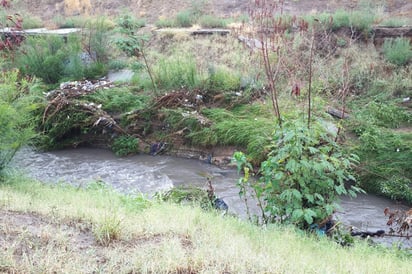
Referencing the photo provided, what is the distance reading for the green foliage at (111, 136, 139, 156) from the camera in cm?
1088

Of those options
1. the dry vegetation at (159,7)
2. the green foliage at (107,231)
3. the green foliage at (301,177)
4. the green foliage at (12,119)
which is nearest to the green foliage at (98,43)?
the dry vegetation at (159,7)

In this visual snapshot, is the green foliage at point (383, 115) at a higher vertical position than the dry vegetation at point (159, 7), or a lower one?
lower

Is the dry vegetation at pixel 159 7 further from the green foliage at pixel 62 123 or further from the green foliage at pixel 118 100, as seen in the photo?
the green foliage at pixel 62 123

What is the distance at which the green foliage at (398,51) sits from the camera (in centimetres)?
1258

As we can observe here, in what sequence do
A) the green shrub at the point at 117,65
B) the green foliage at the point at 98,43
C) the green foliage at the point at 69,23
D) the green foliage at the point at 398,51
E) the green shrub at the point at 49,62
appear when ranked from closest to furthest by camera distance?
the green foliage at the point at 398,51 → the green shrub at the point at 49,62 → the green shrub at the point at 117,65 → the green foliage at the point at 98,43 → the green foliage at the point at 69,23

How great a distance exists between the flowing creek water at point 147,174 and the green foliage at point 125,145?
17cm

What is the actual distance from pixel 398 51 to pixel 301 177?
9.04 meters

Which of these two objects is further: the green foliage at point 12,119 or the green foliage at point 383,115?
the green foliage at point 383,115

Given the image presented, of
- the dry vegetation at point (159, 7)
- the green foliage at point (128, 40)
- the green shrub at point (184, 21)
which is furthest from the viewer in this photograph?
the dry vegetation at point (159, 7)

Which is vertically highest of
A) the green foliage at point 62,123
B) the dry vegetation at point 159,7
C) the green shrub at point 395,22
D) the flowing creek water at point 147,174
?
the dry vegetation at point 159,7

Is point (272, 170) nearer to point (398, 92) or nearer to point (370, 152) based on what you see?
point (370, 152)

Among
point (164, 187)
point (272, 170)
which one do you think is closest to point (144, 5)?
point (164, 187)

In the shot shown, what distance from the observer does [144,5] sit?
24375mm

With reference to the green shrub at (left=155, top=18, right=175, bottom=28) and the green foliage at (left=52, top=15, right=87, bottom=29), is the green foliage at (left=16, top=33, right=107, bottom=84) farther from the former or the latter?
the green foliage at (left=52, top=15, right=87, bottom=29)
